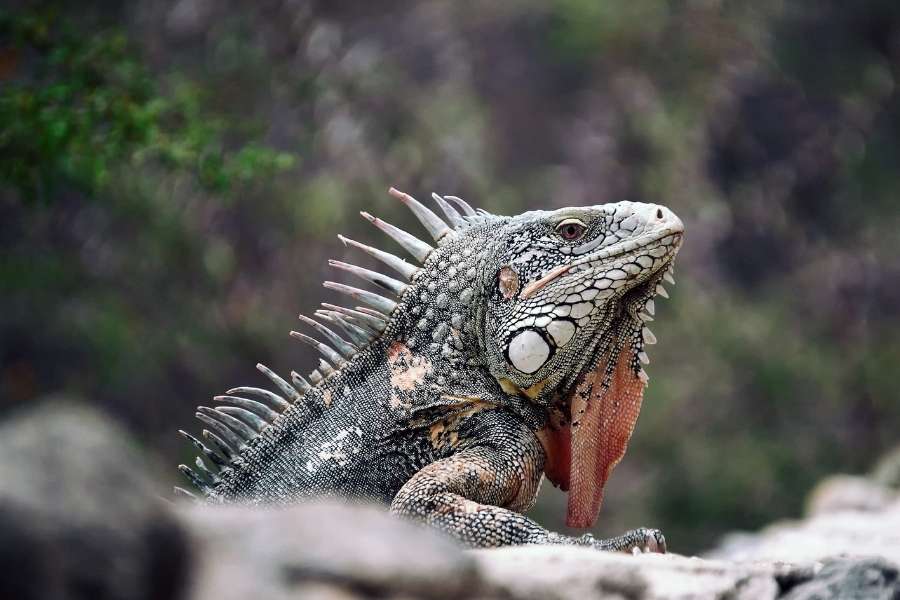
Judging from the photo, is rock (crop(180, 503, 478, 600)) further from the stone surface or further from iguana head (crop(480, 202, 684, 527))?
the stone surface

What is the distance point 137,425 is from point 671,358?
978cm

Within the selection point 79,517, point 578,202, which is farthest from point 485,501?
point 578,202

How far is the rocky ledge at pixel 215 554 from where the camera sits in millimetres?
3080

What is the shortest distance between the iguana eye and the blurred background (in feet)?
15.7

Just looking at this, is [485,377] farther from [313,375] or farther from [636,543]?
[636,543]

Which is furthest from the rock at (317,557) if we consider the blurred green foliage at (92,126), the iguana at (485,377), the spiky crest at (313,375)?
the blurred green foliage at (92,126)

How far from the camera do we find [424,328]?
6328mm

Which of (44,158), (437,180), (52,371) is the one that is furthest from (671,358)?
(44,158)

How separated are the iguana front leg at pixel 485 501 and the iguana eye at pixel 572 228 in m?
1.09

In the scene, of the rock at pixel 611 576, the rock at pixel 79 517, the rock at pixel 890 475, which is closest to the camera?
the rock at pixel 79 517

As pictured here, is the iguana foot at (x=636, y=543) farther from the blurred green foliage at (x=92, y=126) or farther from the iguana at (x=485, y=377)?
the blurred green foliage at (x=92, y=126)

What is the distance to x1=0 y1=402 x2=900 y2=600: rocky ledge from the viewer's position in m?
3.08

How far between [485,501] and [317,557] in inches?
91.8

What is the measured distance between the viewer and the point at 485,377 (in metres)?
6.23
